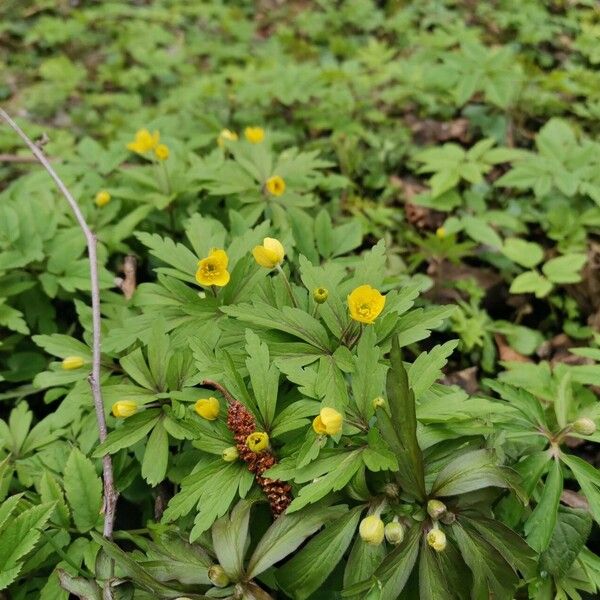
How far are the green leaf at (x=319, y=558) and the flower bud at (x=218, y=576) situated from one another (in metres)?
0.14

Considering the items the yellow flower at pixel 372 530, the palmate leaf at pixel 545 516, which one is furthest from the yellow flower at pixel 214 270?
the palmate leaf at pixel 545 516

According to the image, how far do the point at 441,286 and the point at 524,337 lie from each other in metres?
0.43

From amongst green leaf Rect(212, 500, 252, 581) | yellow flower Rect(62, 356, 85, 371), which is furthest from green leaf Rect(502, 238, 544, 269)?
yellow flower Rect(62, 356, 85, 371)

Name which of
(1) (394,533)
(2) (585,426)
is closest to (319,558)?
(1) (394,533)

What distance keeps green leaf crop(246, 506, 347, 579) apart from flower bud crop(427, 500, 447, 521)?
20cm

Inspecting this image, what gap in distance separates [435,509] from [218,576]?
529 mm

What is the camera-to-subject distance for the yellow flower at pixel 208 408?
140 cm

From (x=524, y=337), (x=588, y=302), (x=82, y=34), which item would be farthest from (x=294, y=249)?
(x=82, y=34)

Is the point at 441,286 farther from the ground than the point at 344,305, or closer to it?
closer to it

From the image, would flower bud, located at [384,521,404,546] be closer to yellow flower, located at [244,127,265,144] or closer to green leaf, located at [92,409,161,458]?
green leaf, located at [92,409,161,458]

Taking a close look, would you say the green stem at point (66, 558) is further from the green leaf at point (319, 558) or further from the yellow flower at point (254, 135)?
the yellow flower at point (254, 135)

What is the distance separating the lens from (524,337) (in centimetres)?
239

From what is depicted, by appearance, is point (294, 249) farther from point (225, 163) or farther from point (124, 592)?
point (124, 592)

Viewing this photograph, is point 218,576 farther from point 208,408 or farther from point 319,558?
point 208,408
